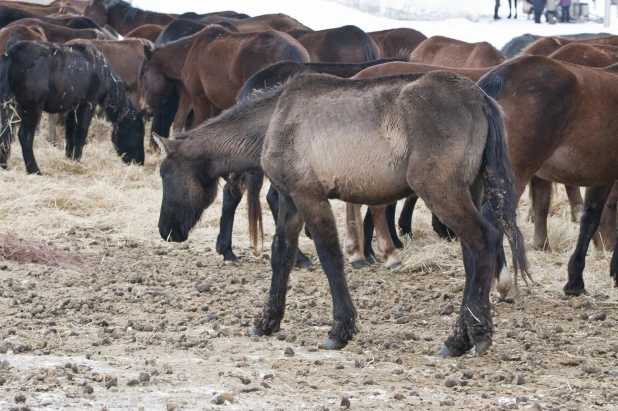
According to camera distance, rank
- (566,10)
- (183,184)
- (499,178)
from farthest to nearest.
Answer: (566,10), (183,184), (499,178)

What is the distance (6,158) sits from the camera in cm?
1204

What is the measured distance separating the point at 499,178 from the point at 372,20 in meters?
23.6

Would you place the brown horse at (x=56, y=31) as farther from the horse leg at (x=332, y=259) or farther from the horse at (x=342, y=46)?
the horse leg at (x=332, y=259)

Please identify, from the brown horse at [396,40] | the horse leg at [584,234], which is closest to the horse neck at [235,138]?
the horse leg at [584,234]

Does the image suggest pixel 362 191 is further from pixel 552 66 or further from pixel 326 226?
pixel 552 66

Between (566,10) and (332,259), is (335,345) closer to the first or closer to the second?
(332,259)

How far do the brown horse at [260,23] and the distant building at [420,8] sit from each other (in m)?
11.2

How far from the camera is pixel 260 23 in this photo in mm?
18391

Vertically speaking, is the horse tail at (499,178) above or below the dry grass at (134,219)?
above

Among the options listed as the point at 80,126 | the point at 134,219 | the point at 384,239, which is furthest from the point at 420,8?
the point at 384,239

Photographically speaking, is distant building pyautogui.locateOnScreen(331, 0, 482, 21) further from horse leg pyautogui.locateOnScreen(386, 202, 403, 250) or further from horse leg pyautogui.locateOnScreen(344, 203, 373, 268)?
horse leg pyautogui.locateOnScreen(344, 203, 373, 268)

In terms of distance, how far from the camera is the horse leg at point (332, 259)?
5.37 m

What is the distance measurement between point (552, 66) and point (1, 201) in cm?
599

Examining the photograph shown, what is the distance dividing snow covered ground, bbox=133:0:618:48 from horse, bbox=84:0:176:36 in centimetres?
648
